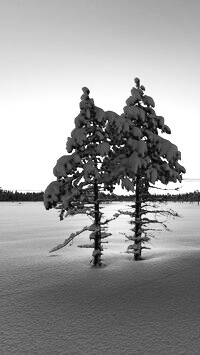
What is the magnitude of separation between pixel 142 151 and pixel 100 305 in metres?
6.98

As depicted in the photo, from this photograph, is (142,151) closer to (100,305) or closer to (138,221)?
(138,221)

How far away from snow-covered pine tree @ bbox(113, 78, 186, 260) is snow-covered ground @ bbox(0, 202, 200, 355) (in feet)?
8.78

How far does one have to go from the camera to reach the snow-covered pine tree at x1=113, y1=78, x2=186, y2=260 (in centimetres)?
1434

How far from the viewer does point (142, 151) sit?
14195mm

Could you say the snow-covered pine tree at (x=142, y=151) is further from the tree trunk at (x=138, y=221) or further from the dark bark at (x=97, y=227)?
the dark bark at (x=97, y=227)

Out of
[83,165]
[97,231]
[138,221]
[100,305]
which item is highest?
[83,165]

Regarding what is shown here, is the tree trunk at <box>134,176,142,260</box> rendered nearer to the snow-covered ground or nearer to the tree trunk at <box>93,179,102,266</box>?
the snow-covered ground

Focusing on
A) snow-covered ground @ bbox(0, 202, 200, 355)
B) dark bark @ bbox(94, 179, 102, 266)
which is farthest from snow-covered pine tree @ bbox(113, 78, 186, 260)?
snow-covered ground @ bbox(0, 202, 200, 355)

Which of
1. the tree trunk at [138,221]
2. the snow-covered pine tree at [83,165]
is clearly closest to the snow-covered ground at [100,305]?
the tree trunk at [138,221]

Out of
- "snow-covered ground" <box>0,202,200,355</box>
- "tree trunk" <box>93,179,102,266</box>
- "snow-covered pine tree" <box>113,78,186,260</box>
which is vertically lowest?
"snow-covered ground" <box>0,202,200,355</box>

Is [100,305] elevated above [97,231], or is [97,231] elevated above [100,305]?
[97,231]

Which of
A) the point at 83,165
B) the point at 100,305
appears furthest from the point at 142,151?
the point at 100,305

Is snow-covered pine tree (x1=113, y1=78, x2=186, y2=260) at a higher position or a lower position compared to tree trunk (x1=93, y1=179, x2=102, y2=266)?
higher

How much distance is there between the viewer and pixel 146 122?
51.6ft
